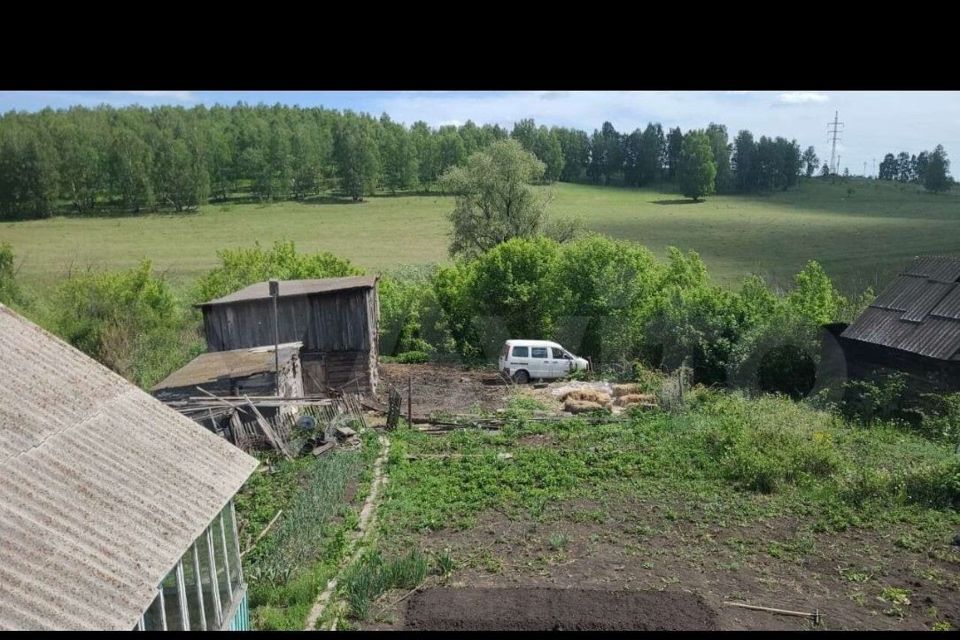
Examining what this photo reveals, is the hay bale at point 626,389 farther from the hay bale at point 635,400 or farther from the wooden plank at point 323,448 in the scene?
the wooden plank at point 323,448

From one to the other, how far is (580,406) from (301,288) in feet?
28.1

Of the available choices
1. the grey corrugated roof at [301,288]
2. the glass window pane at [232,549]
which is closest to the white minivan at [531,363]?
the grey corrugated roof at [301,288]

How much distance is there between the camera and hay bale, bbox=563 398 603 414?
774 inches

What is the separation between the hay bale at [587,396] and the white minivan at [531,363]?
8.60 feet

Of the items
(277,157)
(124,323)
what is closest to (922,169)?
(277,157)

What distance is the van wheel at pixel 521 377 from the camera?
23.7 meters

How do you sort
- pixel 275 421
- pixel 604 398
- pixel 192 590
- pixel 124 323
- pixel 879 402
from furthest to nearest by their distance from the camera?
pixel 124 323 → pixel 604 398 → pixel 879 402 → pixel 275 421 → pixel 192 590

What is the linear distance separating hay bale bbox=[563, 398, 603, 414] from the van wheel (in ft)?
11.8

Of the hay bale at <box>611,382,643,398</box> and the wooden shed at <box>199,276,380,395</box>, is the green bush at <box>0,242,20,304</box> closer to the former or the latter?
the wooden shed at <box>199,276,380,395</box>

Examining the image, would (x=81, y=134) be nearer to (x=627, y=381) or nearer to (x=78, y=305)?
(x=78, y=305)

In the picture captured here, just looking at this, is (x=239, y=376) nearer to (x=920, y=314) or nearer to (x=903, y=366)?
(x=903, y=366)

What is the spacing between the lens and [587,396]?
2064cm

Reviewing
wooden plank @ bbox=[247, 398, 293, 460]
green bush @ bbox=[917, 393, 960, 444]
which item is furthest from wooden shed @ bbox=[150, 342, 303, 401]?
green bush @ bbox=[917, 393, 960, 444]
